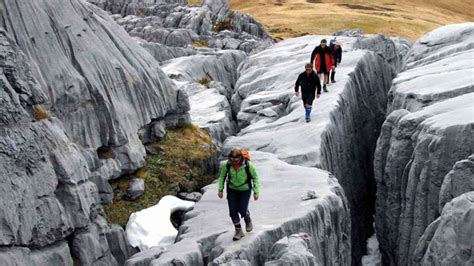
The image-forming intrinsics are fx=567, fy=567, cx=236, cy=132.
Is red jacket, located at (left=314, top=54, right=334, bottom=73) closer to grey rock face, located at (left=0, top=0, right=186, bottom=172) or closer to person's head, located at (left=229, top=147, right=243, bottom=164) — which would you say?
grey rock face, located at (left=0, top=0, right=186, bottom=172)

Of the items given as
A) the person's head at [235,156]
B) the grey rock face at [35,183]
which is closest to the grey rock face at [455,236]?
the person's head at [235,156]

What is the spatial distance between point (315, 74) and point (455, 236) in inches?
670

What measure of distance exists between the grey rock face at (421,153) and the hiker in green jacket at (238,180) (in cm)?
943

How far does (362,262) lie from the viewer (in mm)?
41750

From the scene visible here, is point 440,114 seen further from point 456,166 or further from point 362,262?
point 362,262

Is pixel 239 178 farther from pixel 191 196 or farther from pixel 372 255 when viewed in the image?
pixel 372 255

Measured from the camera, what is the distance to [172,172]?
34.2m

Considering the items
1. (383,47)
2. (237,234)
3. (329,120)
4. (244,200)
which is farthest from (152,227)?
(383,47)

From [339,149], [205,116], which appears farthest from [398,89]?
[205,116]

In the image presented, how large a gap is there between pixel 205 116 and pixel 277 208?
880 inches

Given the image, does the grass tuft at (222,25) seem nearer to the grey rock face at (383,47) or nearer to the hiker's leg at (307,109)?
the grey rock face at (383,47)

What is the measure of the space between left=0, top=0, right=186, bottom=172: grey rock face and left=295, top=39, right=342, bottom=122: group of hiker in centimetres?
945

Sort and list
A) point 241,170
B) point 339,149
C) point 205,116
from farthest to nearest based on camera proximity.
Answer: point 205,116
point 339,149
point 241,170

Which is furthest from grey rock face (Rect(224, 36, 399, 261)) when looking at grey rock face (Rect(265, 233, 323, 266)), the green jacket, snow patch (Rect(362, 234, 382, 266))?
the green jacket
